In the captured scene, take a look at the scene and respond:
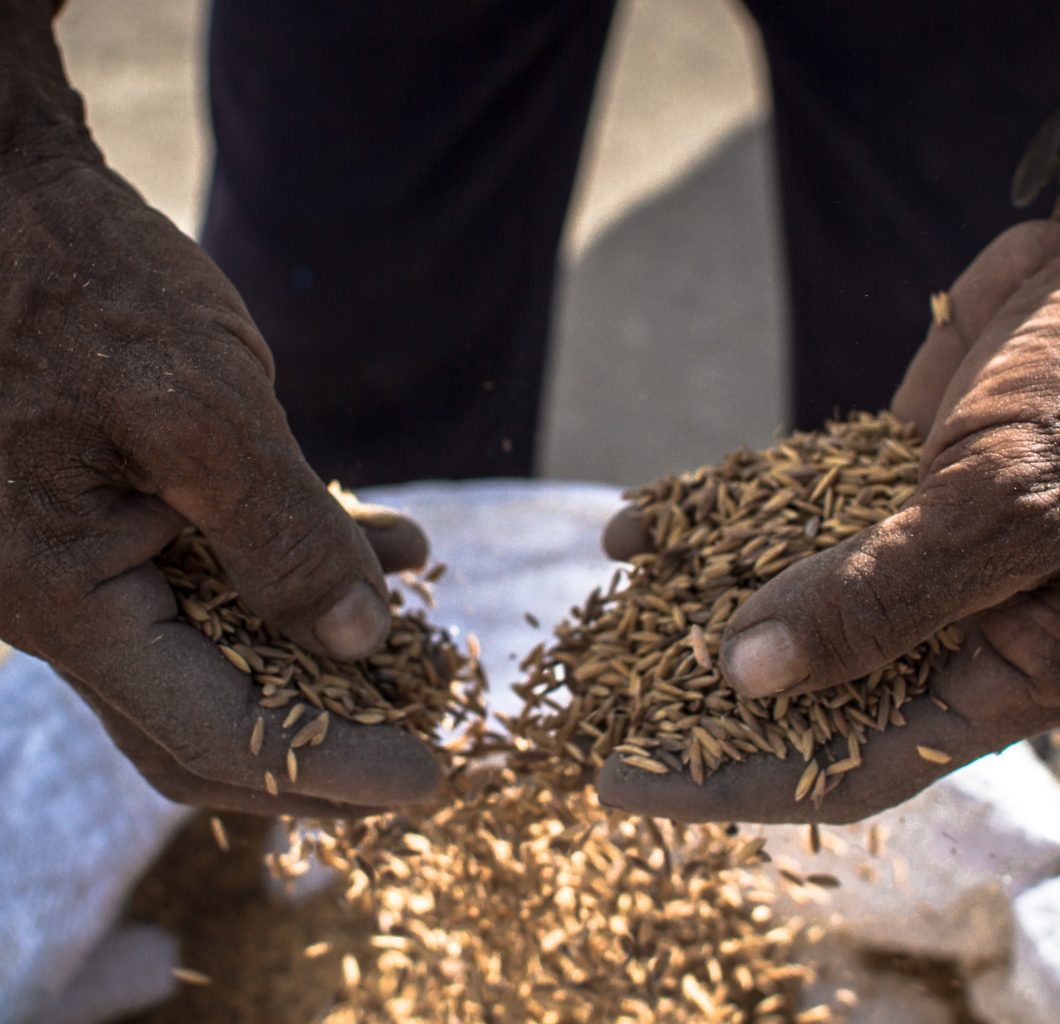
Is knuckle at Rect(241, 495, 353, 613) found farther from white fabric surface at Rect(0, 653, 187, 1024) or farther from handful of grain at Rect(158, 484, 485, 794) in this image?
white fabric surface at Rect(0, 653, 187, 1024)

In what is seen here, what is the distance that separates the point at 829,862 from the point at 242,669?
842 millimetres

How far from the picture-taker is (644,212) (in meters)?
3.24

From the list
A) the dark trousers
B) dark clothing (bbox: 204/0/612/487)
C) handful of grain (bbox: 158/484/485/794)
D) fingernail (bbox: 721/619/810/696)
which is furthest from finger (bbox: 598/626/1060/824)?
dark clothing (bbox: 204/0/612/487)

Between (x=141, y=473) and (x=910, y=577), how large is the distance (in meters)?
0.61

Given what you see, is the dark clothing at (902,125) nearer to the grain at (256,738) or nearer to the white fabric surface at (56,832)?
the grain at (256,738)

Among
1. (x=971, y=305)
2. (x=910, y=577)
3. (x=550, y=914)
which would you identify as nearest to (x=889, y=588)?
(x=910, y=577)

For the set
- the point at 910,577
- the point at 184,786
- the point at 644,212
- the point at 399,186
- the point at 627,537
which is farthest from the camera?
the point at 644,212

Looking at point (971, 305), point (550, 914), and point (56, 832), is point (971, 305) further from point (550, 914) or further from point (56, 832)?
point (56, 832)

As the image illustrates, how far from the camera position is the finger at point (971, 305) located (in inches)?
45.6

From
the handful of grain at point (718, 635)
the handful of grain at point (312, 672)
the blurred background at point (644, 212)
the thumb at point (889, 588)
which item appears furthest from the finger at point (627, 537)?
the blurred background at point (644, 212)

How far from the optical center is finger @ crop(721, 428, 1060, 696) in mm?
943

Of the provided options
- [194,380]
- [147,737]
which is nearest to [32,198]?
[194,380]

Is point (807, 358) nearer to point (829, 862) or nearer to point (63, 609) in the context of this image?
point (829, 862)

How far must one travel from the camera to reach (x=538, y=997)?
142cm
